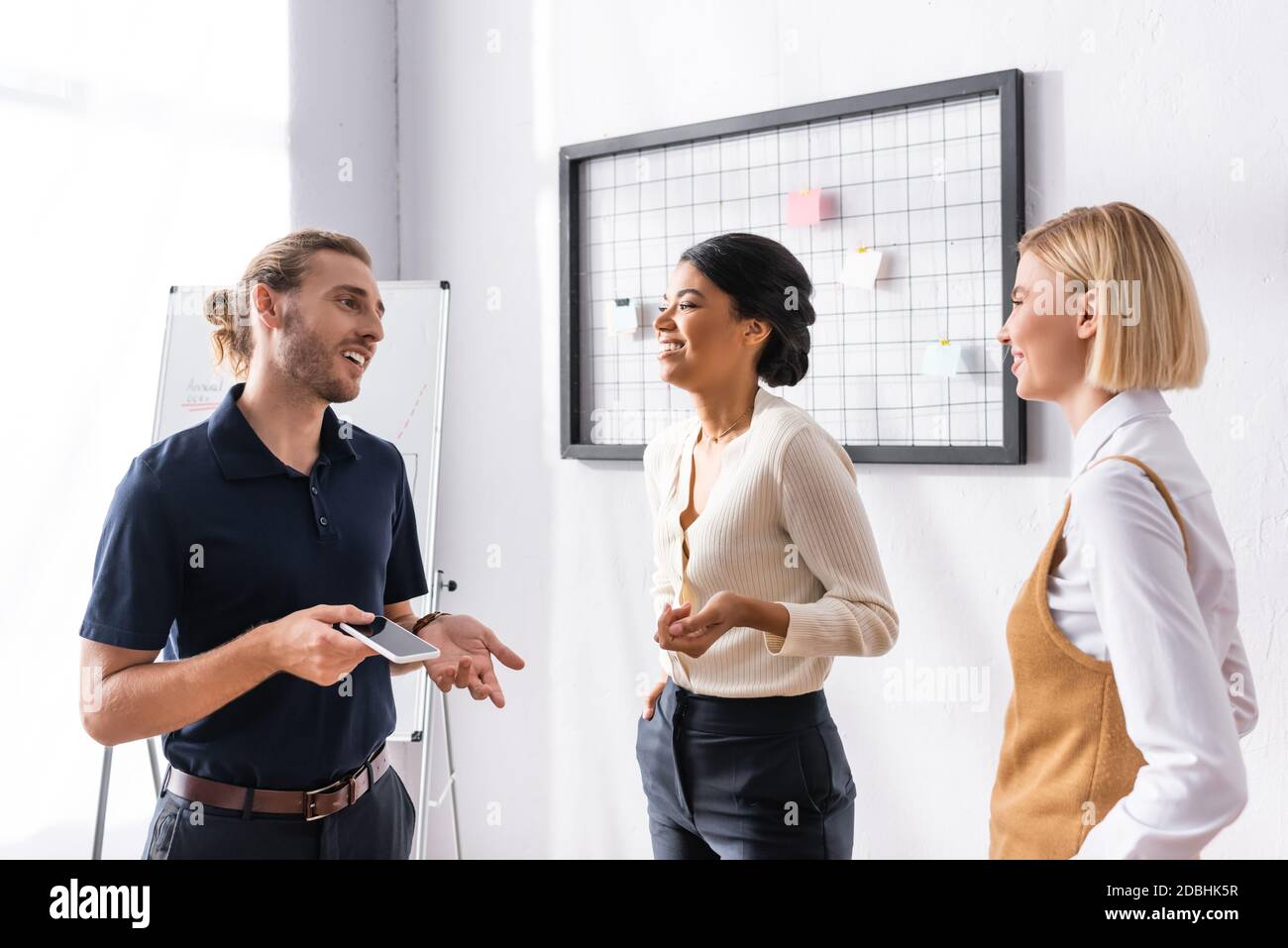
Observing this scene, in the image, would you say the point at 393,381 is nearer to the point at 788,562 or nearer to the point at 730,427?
the point at 730,427

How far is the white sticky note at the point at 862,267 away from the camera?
2248 millimetres

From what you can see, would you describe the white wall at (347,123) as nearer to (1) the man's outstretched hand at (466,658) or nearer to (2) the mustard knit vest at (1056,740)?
(1) the man's outstretched hand at (466,658)

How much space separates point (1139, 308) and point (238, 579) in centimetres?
112

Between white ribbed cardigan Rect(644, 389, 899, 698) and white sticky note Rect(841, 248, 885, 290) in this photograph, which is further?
white sticky note Rect(841, 248, 885, 290)

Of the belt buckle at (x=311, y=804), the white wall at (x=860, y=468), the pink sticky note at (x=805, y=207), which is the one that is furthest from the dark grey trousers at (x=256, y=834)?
the pink sticky note at (x=805, y=207)

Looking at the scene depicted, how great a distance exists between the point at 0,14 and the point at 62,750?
1695 mm

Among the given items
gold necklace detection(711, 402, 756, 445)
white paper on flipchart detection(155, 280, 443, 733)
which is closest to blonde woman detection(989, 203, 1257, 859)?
gold necklace detection(711, 402, 756, 445)

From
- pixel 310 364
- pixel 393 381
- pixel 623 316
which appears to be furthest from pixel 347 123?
pixel 310 364

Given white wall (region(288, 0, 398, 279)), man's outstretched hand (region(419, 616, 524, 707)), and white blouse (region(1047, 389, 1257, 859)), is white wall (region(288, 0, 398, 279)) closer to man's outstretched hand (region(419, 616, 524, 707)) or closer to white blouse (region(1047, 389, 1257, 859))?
man's outstretched hand (region(419, 616, 524, 707))

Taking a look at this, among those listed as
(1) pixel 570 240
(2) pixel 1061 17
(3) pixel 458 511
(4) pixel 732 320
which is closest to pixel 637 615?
(3) pixel 458 511

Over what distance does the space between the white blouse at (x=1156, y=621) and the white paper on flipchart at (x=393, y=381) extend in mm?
1743

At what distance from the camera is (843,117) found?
90.1 inches

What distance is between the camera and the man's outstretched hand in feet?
4.50

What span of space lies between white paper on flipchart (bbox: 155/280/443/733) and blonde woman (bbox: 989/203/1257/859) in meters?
1.65
